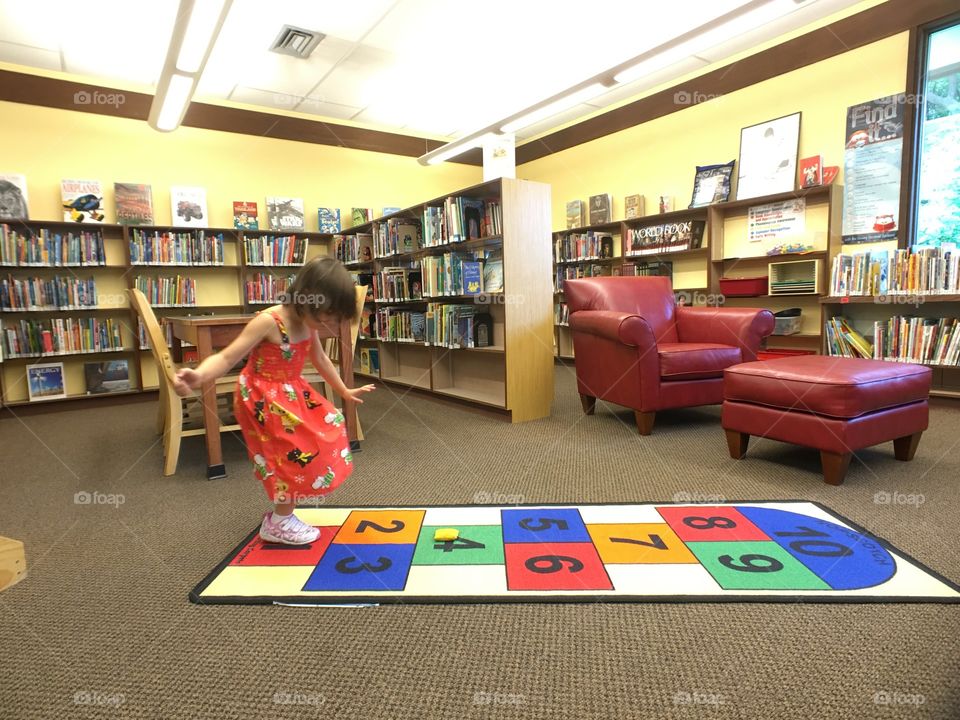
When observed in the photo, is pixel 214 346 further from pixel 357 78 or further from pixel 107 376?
pixel 357 78

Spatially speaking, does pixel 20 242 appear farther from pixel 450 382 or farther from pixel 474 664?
pixel 474 664

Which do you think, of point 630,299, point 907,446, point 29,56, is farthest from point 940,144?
point 29,56

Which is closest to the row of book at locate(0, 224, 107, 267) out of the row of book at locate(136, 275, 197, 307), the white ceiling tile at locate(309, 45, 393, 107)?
the row of book at locate(136, 275, 197, 307)

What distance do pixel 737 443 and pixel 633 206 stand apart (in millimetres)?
3992

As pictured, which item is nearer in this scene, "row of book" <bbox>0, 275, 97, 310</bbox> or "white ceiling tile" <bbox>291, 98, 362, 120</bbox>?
"row of book" <bbox>0, 275, 97, 310</bbox>

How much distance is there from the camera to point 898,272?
3.74 meters

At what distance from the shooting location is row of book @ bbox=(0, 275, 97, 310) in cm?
451

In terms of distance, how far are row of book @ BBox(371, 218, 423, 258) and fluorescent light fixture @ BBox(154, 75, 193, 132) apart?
1.89 metres

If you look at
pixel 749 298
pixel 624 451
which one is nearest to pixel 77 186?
pixel 624 451

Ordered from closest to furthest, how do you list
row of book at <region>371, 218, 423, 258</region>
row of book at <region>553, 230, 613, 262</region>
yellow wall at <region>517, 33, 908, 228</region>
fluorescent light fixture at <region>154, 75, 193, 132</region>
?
fluorescent light fixture at <region>154, 75, 193, 132</region> → yellow wall at <region>517, 33, 908, 228</region> → row of book at <region>371, 218, 423, 258</region> → row of book at <region>553, 230, 613, 262</region>

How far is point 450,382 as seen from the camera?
468 cm

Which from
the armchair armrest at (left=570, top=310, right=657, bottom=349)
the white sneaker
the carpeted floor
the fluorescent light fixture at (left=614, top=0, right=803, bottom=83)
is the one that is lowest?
the carpeted floor

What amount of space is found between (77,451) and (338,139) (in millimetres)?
4610

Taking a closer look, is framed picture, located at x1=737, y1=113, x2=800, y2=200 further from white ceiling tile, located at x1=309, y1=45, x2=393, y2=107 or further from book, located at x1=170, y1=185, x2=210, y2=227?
book, located at x1=170, y1=185, x2=210, y2=227
